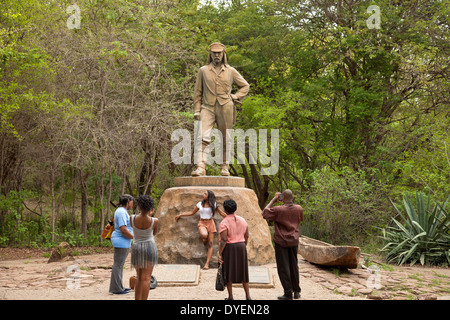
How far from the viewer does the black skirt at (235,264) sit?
5477 mm

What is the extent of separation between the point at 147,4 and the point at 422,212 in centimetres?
1027

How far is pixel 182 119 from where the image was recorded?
1428 centimetres

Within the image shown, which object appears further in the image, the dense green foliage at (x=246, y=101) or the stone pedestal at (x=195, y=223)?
the dense green foliage at (x=246, y=101)

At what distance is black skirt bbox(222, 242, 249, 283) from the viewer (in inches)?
216

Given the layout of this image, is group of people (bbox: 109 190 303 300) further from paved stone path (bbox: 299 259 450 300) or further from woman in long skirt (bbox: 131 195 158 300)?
paved stone path (bbox: 299 259 450 300)

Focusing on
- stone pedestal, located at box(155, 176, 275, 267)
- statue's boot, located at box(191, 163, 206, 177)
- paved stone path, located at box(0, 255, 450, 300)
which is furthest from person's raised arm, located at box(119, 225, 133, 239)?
statue's boot, located at box(191, 163, 206, 177)

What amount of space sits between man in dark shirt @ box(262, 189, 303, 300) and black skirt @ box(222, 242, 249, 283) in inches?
28.0

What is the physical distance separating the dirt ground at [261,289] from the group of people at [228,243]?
0.42m

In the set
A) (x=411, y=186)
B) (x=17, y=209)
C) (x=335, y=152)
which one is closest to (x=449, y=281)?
(x=411, y=186)

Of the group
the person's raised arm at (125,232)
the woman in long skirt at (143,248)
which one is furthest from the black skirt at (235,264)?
the person's raised arm at (125,232)

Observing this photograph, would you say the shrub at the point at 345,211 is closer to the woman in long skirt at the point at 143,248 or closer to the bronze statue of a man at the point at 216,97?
the bronze statue of a man at the point at 216,97

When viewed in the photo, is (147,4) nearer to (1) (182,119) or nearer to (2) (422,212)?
(1) (182,119)

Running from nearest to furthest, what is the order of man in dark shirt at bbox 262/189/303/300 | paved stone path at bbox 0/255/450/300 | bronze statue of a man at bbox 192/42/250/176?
man in dark shirt at bbox 262/189/303/300, paved stone path at bbox 0/255/450/300, bronze statue of a man at bbox 192/42/250/176

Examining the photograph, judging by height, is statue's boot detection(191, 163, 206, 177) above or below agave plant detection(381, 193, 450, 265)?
above
